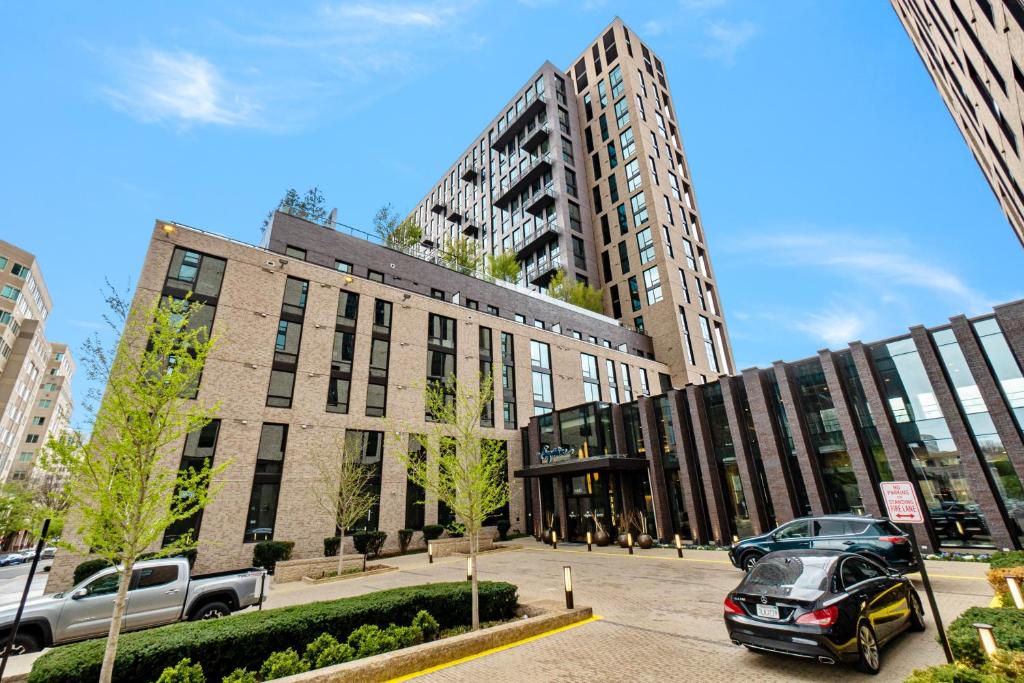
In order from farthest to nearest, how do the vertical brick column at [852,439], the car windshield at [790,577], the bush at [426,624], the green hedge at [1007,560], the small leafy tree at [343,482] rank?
the small leafy tree at [343,482] < the vertical brick column at [852,439] < the green hedge at [1007,560] < the bush at [426,624] < the car windshield at [790,577]

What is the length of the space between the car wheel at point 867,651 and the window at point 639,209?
48.7 meters

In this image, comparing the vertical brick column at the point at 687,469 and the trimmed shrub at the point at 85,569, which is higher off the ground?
the vertical brick column at the point at 687,469

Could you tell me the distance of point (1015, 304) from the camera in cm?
1689

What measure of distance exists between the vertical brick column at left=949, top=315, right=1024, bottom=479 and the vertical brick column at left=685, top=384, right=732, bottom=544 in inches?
419

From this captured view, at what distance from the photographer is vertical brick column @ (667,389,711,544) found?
2334 centimetres

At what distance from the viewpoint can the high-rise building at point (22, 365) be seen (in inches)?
2279

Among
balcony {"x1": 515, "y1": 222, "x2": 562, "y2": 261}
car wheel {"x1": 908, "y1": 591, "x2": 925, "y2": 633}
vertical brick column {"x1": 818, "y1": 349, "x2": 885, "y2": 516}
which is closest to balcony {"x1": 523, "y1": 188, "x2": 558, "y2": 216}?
balcony {"x1": 515, "y1": 222, "x2": 562, "y2": 261}

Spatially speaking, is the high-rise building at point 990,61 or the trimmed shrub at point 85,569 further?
the trimmed shrub at point 85,569

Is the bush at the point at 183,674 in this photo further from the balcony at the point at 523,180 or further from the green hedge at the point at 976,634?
the balcony at the point at 523,180

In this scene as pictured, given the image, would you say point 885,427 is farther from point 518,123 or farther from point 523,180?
point 518,123

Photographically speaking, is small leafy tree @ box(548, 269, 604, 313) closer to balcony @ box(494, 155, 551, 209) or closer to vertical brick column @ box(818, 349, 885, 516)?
balcony @ box(494, 155, 551, 209)

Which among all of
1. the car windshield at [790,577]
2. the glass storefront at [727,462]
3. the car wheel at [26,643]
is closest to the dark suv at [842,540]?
the car windshield at [790,577]

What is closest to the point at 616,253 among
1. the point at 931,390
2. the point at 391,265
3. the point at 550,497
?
the point at 391,265

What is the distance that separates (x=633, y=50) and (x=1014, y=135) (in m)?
59.8
